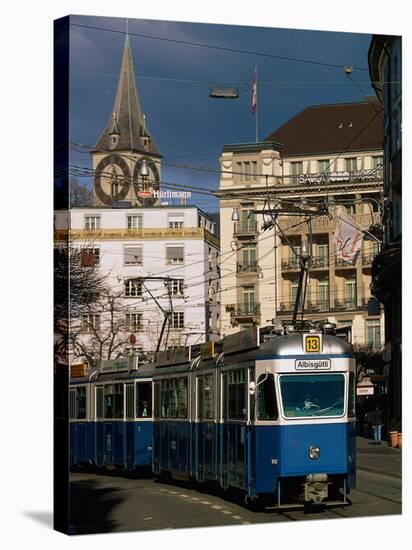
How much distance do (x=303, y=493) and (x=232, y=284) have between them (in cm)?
315

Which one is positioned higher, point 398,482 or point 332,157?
point 332,157

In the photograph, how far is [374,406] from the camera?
25.0 m

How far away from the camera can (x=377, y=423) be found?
24609mm

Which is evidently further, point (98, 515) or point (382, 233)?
point (382, 233)

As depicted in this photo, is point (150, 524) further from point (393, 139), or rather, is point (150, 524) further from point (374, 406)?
point (393, 139)

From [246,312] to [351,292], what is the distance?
165 cm

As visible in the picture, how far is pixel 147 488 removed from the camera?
79.3 feet

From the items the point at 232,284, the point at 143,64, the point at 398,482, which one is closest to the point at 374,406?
the point at 398,482

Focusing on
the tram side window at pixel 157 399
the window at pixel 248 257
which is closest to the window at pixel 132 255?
the window at pixel 248 257

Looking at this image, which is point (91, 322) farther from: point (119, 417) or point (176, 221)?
point (119, 417)

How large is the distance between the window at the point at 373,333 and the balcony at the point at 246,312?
2145 millimetres

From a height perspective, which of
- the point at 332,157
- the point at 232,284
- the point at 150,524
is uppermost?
the point at 332,157

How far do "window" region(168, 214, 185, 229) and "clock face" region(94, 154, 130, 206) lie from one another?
77 centimetres

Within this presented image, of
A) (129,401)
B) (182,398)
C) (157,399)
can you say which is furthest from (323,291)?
(129,401)
